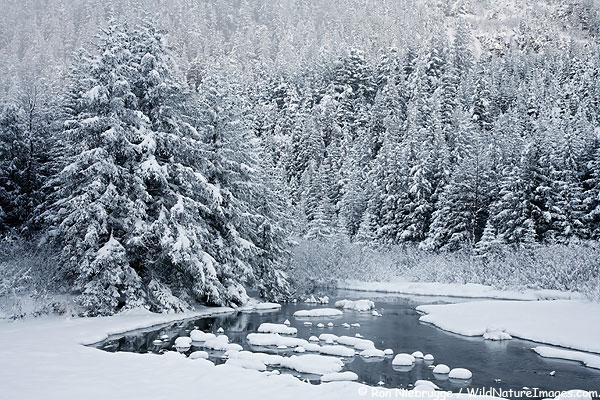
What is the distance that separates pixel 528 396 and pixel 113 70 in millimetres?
22098

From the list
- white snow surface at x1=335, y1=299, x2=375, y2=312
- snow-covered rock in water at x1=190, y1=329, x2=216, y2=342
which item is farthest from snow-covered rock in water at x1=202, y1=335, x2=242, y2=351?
white snow surface at x1=335, y1=299, x2=375, y2=312

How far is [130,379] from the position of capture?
11.9 m

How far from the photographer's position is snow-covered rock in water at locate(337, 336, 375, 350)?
18531mm

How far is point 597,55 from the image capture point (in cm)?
9056

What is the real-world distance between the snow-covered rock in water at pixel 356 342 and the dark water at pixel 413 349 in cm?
72

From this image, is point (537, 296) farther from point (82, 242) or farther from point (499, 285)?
point (82, 242)

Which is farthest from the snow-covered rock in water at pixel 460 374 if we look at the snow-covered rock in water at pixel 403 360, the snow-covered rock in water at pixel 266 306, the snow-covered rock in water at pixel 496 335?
the snow-covered rock in water at pixel 266 306

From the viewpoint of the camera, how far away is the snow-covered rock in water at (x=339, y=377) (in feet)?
46.0

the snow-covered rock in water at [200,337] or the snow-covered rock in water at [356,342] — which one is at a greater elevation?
the snow-covered rock in water at [356,342]

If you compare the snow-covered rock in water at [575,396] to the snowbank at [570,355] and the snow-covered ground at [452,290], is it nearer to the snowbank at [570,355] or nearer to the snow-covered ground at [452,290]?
the snowbank at [570,355]

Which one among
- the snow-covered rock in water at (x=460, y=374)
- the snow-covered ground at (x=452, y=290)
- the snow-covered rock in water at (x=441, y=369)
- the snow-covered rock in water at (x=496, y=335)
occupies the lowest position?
the snow-covered ground at (x=452, y=290)

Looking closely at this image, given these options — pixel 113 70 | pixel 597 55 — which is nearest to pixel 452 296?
pixel 113 70

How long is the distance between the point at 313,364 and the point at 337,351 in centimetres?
257

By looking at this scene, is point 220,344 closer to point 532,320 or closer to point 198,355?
point 198,355
